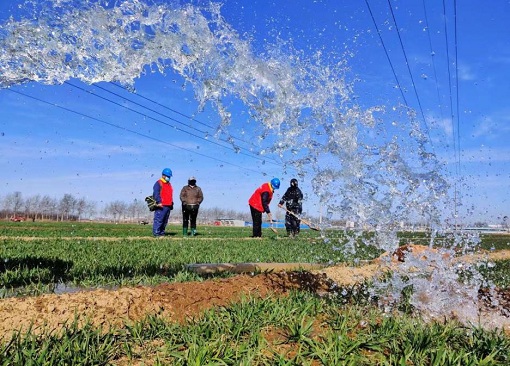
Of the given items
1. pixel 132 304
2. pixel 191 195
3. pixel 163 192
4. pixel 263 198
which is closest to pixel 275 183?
pixel 263 198

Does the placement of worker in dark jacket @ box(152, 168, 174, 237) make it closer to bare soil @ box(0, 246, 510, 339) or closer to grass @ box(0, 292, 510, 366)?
bare soil @ box(0, 246, 510, 339)

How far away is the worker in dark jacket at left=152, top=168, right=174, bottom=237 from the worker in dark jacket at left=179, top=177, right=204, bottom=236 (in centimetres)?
200

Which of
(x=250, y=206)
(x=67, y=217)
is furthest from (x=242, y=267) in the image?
(x=67, y=217)

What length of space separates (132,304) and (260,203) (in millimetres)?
14037

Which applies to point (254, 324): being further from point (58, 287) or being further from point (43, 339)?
point (58, 287)

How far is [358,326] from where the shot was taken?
3.40 m

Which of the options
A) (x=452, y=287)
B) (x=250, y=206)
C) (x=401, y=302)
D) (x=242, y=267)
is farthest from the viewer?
(x=250, y=206)

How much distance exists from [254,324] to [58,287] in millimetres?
2638

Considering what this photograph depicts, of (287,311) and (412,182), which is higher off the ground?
(412,182)

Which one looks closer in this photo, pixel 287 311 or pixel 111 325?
pixel 111 325

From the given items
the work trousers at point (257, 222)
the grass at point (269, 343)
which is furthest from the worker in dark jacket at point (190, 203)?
the grass at point (269, 343)

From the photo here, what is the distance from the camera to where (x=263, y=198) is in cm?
1775

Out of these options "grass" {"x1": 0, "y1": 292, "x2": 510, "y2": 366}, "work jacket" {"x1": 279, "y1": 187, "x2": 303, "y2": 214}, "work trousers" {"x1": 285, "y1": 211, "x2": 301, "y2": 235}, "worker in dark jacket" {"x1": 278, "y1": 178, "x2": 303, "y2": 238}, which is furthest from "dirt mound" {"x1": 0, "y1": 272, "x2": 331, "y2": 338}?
"work jacket" {"x1": 279, "y1": 187, "x2": 303, "y2": 214}

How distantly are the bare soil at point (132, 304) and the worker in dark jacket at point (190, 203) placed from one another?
12940 millimetres
